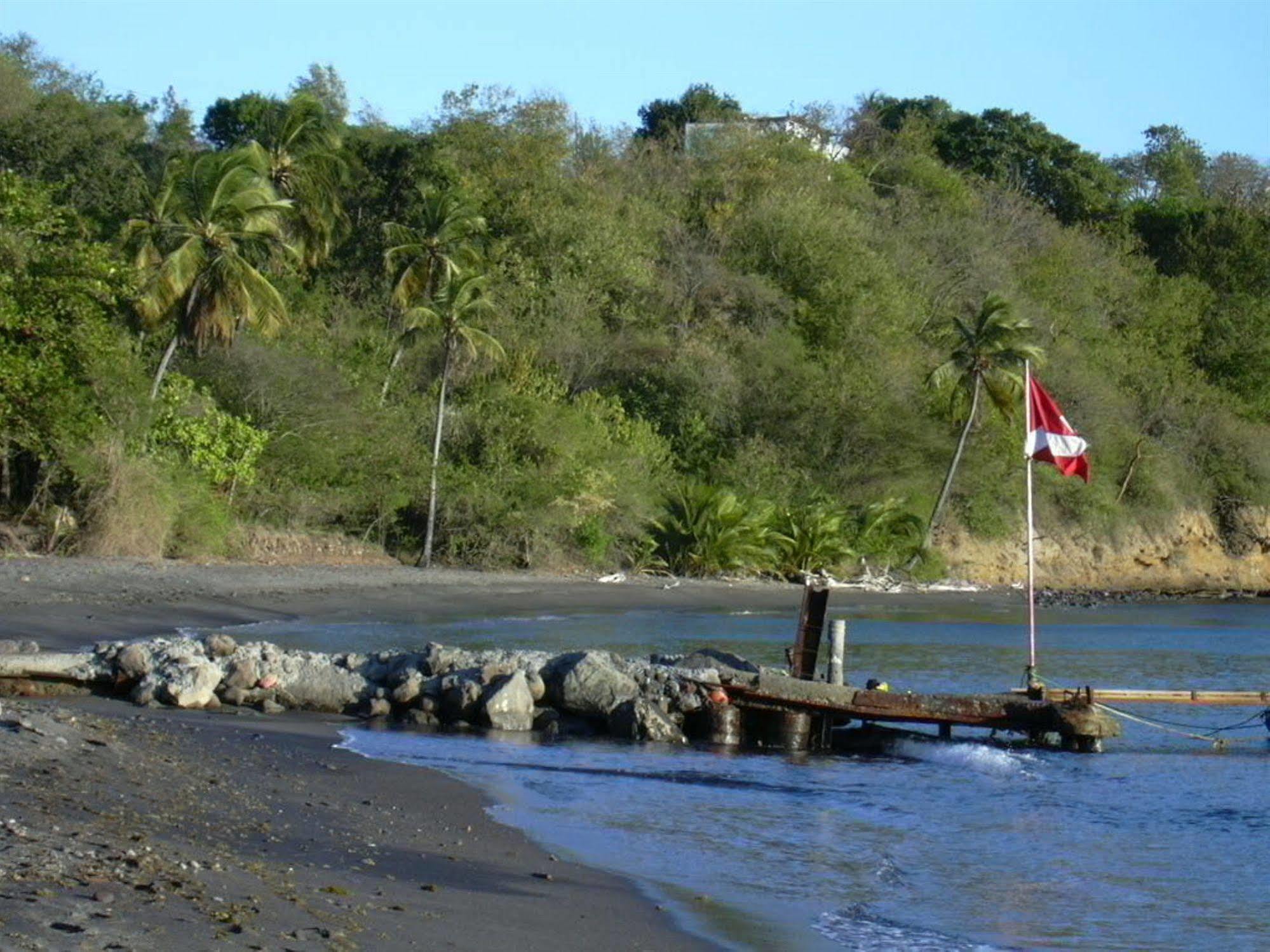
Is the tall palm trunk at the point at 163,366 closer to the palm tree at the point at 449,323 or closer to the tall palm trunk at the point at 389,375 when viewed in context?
the palm tree at the point at 449,323

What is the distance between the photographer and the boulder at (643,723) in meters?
16.6

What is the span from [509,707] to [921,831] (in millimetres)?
5324

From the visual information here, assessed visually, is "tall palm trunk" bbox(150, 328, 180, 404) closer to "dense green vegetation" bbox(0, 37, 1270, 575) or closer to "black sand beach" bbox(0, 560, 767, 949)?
"dense green vegetation" bbox(0, 37, 1270, 575)

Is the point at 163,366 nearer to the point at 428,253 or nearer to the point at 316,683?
the point at 428,253

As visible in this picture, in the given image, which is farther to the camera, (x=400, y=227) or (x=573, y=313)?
(x=573, y=313)

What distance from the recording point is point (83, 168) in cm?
4572

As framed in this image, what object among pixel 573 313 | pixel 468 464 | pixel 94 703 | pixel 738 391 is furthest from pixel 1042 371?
pixel 94 703

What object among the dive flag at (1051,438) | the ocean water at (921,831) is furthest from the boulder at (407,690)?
the dive flag at (1051,438)

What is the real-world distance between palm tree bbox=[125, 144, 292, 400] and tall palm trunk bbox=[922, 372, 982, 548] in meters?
20.9

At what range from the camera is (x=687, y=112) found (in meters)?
71.2

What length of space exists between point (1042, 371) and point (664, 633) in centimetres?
2824

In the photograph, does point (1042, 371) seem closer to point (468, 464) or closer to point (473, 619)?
point (468, 464)

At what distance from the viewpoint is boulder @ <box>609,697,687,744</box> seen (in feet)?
54.5

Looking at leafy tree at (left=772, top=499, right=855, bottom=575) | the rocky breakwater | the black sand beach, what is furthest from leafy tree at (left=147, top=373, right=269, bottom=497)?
the black sand beach
